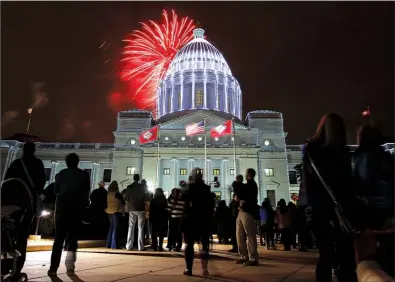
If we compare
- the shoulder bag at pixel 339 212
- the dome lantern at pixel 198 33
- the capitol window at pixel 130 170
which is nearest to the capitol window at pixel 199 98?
the capitol window at pixel 130 170

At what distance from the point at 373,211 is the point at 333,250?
688 mm

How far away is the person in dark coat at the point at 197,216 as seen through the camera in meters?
5.92

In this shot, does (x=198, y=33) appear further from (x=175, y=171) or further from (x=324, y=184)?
(x=324, y=184)

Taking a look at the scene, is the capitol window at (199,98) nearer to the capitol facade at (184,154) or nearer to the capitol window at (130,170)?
the capitol facade at (184,154)

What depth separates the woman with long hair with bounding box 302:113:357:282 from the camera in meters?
3.33

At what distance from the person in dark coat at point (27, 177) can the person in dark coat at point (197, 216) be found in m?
2.47

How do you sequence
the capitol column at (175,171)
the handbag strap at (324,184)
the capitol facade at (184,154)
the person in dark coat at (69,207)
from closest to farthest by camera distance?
the handbag strap at (324,184) < the person in dark coat at (69,207) < the capitol facade at (184,154) < the capitol column at (175,171)

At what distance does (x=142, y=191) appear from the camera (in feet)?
36.1

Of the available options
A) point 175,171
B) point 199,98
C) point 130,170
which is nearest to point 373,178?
point 175,171

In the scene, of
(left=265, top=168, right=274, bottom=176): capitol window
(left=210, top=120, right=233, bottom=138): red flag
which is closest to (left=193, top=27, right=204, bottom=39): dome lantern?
(left=265, top=168, right=274, bottom=176): capitol window

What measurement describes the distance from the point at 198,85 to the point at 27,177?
59.5m

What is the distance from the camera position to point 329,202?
10.9 ft

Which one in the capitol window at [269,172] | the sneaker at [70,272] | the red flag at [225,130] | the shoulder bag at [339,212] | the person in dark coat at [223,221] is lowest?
the person in dark coat at [223,221]

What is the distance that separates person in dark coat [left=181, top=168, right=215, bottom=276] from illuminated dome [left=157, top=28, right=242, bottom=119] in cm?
5399
